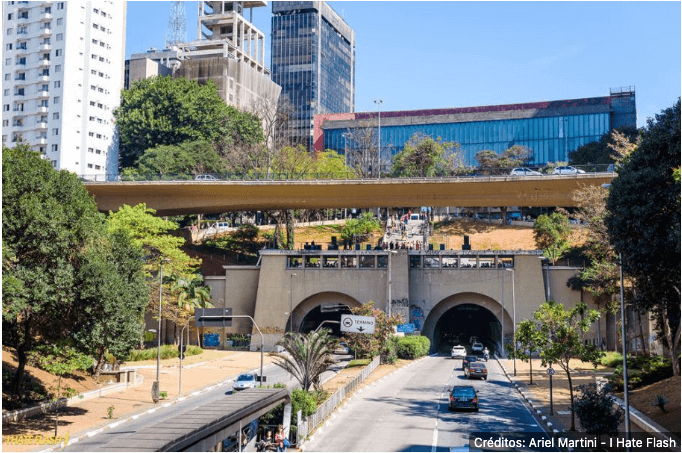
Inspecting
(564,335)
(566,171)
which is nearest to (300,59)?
(566,171)

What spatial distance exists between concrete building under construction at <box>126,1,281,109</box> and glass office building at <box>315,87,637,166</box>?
59.5ft

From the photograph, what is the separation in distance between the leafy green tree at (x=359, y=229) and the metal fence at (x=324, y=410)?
50261mm

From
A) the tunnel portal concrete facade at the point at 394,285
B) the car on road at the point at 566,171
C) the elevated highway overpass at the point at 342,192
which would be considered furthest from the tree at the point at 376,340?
the car on road at the point at 566,171

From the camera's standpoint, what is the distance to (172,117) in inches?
4663

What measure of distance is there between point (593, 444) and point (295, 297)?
5270cm

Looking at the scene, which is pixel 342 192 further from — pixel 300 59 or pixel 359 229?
pixel 300 59

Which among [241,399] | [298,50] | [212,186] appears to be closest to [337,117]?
[298,50]

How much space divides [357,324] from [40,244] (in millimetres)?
28719

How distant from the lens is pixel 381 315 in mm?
66500

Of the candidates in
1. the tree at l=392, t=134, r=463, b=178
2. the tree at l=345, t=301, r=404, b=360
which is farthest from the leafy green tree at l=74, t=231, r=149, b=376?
the tree at l=392, t=134, r=463, b=178

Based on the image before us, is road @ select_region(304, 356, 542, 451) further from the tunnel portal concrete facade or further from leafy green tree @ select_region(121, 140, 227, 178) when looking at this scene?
leafy green tree @ select_region(121, 140, 227, 178)

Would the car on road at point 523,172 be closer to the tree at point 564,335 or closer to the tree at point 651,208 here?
the tree at point 564,335

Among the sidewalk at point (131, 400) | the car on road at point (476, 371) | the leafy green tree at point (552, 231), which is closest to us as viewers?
the sidewalk at point (131, 400)

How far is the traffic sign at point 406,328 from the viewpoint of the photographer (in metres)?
76.1
